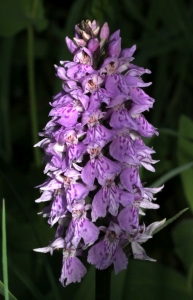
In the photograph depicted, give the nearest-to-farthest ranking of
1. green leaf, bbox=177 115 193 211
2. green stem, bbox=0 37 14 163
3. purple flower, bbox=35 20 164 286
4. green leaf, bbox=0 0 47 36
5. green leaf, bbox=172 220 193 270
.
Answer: purple flower, bbox=35 20 164 286
green leaf, bbox=172 220 193 270
green leaf, bbox=177 115 193 211
green leaf, bbox=0 0 47 36
green stem, bbox=0 37 14 163

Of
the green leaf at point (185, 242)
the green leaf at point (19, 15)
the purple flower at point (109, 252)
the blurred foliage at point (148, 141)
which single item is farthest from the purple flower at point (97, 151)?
the green leaf at point (19, 15)

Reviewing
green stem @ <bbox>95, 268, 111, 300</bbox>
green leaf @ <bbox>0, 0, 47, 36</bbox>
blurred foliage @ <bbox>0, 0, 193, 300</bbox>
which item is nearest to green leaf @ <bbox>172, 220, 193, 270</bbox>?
blurred foliage @ <bbox>0, 0, 193, 300</bbox>

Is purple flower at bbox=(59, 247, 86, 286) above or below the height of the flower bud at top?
below

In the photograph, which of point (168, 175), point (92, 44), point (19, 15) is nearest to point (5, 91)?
point (19, 15)

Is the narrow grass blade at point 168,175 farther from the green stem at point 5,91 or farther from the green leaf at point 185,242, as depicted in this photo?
the green stem at point 5,91

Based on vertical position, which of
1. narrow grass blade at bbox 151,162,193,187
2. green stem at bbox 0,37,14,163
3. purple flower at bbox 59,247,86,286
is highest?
green stem at bbox 0,37,14,163

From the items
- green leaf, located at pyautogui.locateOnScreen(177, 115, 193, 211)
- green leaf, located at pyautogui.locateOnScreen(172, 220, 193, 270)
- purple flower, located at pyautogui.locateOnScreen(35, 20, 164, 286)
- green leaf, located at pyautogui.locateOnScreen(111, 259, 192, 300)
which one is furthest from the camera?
green leaf, located at pyautogui.locateOnScreen(177, 115, 193, 211)

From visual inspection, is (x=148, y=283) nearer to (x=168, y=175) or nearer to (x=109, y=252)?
(x=168, y=175)

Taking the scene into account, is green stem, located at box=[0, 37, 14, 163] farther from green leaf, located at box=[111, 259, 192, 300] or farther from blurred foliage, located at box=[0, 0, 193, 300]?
green leaf, located at box=[111, 259, 192, 300]
